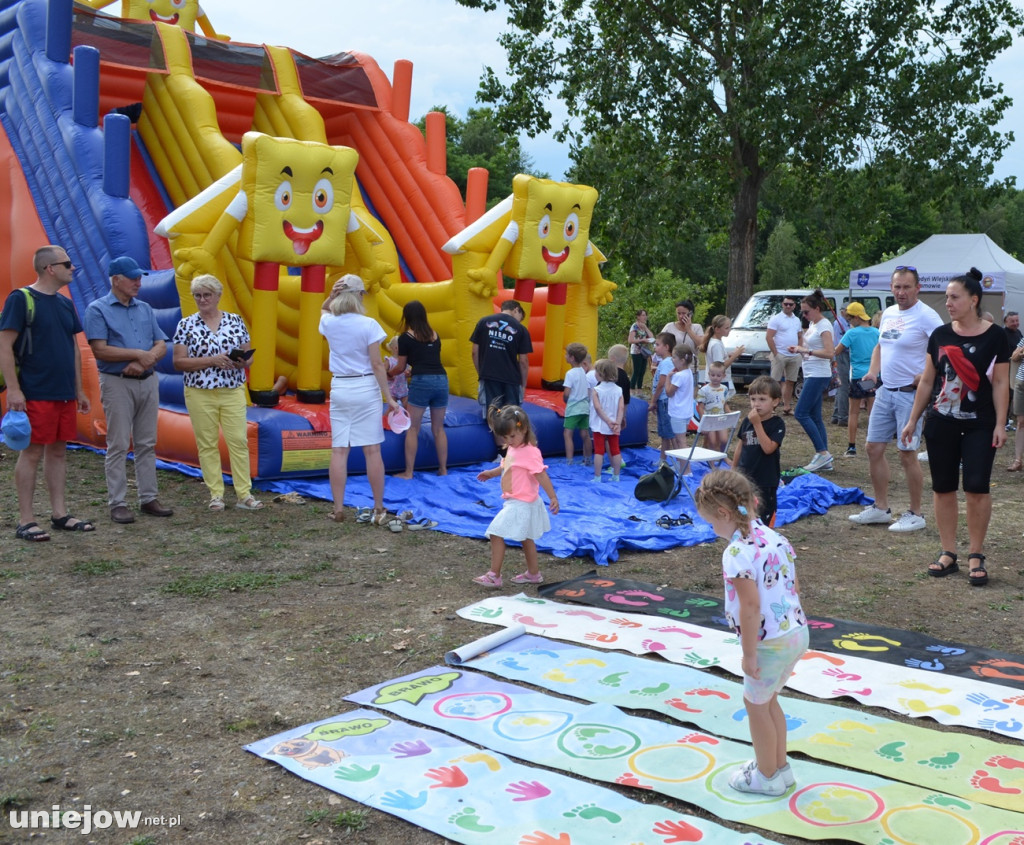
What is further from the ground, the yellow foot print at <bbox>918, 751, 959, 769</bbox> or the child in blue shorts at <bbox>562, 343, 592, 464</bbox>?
the child in blue shorts at <bbox>562, 343, 592, 464</bbox>

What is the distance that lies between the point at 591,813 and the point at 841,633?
210cm

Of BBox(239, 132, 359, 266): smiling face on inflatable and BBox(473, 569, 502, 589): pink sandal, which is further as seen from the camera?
BBox(239, 132, 359, 266): smiling face on inflatable

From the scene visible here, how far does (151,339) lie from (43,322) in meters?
0.82

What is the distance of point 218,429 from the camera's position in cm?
705

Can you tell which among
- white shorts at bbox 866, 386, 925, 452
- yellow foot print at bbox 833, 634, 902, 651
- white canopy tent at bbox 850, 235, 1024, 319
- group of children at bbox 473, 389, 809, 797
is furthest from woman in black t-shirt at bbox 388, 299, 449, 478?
white canopy tent at bbox 850, 235, 1024, 319

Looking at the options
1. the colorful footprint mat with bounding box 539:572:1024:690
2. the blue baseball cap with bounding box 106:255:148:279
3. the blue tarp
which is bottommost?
the colorful footprint mat with bounding box 539:572:1024:690

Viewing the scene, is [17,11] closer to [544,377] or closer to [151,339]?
[151,339]

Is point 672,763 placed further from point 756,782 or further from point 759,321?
point 759,321

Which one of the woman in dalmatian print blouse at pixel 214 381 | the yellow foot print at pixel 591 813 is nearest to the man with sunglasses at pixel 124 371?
the woman in dalmatian print blouse at pixel 214 381

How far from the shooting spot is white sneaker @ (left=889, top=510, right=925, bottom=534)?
6.91 metres

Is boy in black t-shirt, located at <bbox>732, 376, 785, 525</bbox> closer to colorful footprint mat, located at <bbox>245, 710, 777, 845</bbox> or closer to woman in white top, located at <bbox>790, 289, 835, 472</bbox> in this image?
colorful footprint mat, located at <bbox>245, 710, 777, 845</bbox>

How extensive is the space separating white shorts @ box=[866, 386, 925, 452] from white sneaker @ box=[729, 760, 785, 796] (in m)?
3.85

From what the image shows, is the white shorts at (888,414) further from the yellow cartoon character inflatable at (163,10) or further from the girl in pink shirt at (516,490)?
the yellow cartoon character inflatable at (163,10)

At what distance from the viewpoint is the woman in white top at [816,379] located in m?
9.16
